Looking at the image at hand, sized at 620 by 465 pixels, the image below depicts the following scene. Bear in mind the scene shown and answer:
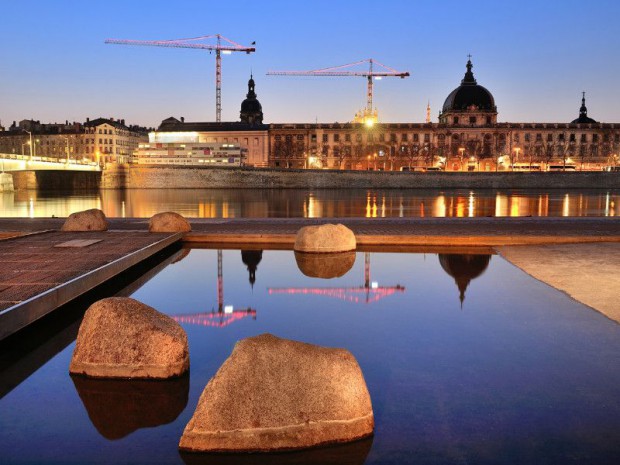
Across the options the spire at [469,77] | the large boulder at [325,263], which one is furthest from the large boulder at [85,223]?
the spire at [469,77]

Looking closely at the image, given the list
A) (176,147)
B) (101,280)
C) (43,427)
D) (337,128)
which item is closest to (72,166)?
(176,147)

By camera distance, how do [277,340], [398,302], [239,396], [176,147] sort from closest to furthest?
[239,396] → [277,340] → [398,302] → [176,147]

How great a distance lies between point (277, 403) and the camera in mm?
5379

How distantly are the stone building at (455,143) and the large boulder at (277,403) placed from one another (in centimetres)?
11928

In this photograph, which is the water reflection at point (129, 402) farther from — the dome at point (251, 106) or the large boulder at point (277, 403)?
the dome at point (251, 106)

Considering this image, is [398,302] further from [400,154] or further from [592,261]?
[400,154]

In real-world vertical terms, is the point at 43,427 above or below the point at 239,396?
below

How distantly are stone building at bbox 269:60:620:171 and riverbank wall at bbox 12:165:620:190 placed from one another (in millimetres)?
30189

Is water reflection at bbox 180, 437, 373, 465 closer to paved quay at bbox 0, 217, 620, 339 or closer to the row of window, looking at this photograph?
paved quay at bbox 0, 217, 620, 339

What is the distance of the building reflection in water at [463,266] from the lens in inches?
501

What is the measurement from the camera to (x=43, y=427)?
19.9ft

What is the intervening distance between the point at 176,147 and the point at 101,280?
11496 centimetres

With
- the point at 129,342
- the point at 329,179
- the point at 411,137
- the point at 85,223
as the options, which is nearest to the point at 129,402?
the point at 129,342

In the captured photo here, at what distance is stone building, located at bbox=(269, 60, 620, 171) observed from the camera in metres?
127
